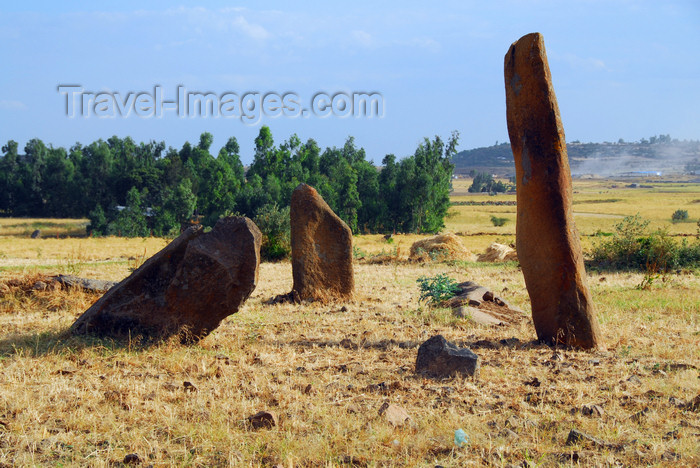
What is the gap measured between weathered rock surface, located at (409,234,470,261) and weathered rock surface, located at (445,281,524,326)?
34.6ft

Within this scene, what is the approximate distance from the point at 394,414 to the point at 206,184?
210 ft

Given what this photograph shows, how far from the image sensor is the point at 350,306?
38.7 ft

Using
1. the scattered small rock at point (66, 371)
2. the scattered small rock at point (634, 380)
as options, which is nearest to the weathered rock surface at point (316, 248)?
the scattered small rock at point (66, 371)

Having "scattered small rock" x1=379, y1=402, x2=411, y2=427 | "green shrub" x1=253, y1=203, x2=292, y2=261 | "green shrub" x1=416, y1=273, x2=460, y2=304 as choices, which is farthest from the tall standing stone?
"green shrub" x1=253, y1=203, x2=292, y2=261

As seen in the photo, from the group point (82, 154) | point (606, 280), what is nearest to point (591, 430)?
point (606, 280)

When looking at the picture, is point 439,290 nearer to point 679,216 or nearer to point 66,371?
point 66,371

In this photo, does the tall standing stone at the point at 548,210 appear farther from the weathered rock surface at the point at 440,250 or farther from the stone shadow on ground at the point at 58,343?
the weathered rock surface at the point at 440,250

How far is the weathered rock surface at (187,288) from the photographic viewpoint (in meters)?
7.70

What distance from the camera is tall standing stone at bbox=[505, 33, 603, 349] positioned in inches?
307

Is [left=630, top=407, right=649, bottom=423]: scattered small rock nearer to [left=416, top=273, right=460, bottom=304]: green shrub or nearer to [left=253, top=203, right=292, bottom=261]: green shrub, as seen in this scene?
[left=416, top=273, right=460, bottom=304]: green shrub

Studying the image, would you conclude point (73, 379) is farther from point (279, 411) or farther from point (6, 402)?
point (279, 411)

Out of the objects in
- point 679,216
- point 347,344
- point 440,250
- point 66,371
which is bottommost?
point 679,216

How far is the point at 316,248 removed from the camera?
40.2ft

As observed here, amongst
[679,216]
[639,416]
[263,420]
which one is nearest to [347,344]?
[263,420]
